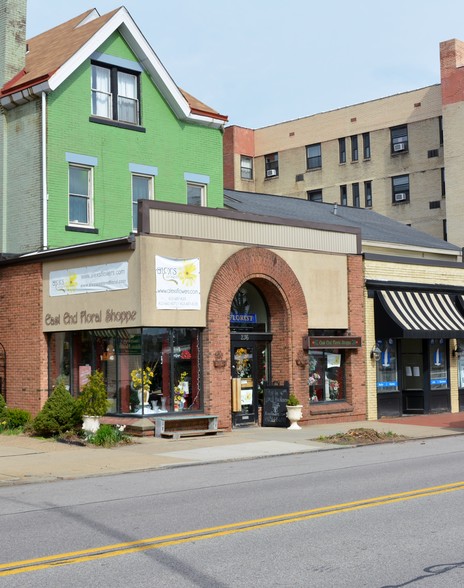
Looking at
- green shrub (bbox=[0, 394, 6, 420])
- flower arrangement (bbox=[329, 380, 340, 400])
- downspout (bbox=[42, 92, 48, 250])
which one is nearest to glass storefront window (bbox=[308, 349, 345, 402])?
flower arrangement (bbox=[329, 380, 340, 400])

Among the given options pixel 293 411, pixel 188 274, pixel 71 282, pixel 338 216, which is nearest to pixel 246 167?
pixel 338 216

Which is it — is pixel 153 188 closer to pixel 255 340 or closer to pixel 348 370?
pixel 255 340

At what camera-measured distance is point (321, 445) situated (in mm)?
19438

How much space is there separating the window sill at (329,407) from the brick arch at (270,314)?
64cm

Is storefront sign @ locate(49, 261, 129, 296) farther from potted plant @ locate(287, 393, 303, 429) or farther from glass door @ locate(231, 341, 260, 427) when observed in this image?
potted plant @ locate(287, 393, 303, 429)

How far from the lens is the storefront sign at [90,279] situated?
21.0m

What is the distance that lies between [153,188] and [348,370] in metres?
8.25

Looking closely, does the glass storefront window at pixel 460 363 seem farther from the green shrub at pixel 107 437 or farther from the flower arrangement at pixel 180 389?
the green shrub at pixel 107 437

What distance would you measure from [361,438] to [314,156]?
38068mm

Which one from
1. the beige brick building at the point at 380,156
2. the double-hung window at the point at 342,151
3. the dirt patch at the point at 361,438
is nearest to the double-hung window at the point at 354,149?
the beige brick building at the point at 380,156

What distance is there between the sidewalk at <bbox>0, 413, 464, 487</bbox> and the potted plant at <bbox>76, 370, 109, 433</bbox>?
29.8 inches

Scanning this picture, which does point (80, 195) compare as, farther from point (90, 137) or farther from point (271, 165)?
point (271, 165)

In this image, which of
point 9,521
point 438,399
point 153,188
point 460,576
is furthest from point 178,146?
point 460,576

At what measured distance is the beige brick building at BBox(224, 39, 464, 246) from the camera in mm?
49250
